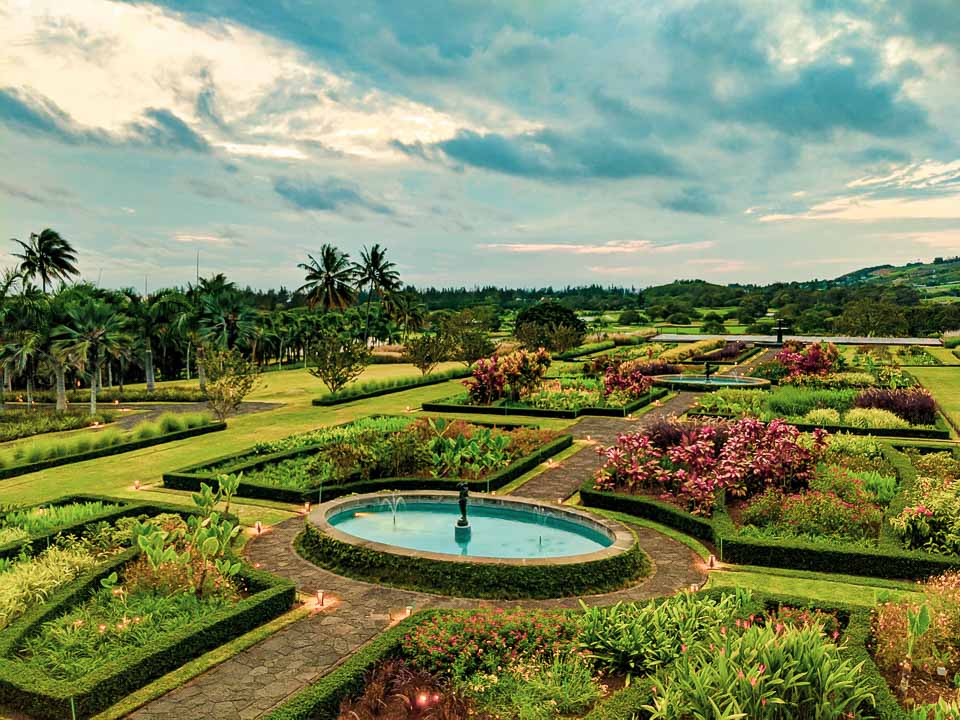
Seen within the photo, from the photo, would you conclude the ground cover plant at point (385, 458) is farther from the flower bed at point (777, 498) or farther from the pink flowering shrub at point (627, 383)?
the pink flowering shrub at point (627, 383)

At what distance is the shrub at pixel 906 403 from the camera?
26859mm

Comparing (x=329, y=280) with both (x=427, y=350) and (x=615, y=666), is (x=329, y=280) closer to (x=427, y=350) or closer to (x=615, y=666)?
(x=427, y=350)

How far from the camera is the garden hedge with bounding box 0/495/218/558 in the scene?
13039mm

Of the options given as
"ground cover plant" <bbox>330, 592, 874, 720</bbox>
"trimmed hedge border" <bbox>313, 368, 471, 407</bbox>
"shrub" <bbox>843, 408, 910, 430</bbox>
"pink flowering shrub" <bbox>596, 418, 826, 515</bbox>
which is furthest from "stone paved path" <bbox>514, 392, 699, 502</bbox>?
"trimmed hedge border" <bbox>313, 368, 471, 407</bbox>

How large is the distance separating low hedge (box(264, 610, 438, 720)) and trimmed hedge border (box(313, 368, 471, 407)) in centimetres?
2806

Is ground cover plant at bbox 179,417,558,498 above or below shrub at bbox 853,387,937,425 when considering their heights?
below

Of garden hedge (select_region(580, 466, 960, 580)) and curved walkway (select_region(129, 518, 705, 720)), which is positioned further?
garden hedge (select_region(580, 466, 960, 580))

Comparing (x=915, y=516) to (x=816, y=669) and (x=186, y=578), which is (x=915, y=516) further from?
(x=186, y=578)

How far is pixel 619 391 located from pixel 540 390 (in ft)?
13.6

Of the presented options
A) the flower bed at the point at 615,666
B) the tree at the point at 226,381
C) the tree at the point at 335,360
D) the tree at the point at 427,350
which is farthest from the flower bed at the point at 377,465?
the tree at the point at 427,350

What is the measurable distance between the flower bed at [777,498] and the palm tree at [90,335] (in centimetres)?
2943

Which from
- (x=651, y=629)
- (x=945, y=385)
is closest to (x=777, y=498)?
(x=651, y=629)

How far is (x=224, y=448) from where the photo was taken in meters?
25.4

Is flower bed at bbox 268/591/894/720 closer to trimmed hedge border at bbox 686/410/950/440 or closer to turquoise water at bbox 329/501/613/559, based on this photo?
turquoise water at bbox 329/501/613/559
